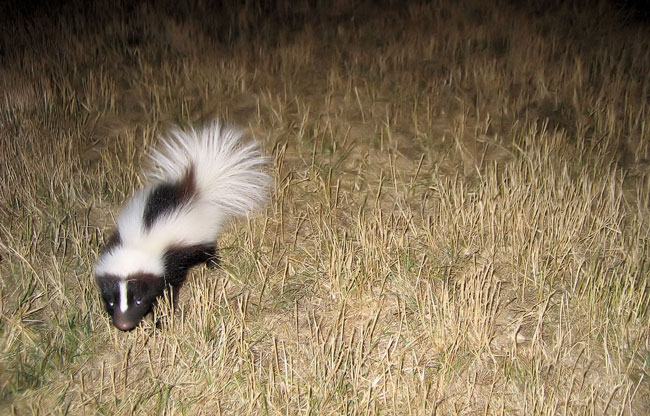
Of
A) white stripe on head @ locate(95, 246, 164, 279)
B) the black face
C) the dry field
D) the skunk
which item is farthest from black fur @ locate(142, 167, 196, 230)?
the dry field

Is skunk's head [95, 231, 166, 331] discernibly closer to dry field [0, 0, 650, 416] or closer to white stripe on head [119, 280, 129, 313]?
white stripe on head [119, 280, 129, 313]

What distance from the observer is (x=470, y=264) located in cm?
371

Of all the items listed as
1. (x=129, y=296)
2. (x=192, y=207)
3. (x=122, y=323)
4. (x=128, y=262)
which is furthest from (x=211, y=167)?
(x=122, y=323)

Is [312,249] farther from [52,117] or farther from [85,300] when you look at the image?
[52,117]

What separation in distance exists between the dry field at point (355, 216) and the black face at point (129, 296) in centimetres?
11

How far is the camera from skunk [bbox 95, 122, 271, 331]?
10.1 ft


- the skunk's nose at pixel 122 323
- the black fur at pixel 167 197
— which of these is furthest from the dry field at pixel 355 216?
the black fur at pixel 167 197

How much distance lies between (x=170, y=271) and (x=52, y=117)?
8.07 ft

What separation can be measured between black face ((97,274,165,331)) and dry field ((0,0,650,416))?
113mm

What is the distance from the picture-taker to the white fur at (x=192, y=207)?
124 inches

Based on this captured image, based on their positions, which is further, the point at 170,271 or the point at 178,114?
the point at 178,114

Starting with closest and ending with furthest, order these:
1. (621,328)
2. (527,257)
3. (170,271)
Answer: (621,328), (170,271), (527,257)

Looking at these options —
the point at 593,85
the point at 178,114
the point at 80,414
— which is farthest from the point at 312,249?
the point at 593,85

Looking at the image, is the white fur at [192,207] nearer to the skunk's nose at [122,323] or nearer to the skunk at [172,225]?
the skunk at [172,225]
